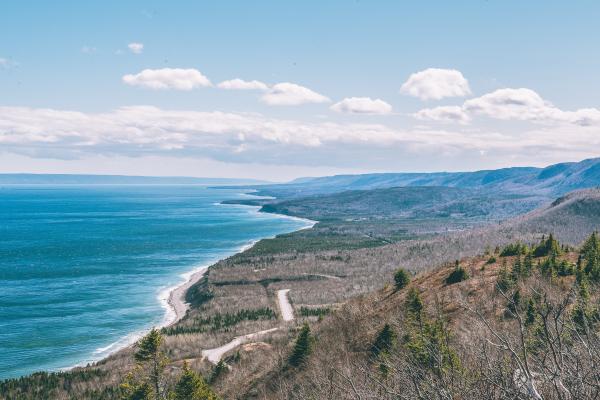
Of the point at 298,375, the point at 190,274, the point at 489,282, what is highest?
the point at 489,282

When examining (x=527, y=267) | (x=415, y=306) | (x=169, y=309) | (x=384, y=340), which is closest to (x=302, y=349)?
(x=384, y=340)

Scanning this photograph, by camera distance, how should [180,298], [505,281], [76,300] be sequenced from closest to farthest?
[505,281]
[76,300]
[180,298]

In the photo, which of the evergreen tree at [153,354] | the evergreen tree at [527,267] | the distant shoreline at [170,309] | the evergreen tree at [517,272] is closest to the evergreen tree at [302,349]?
the evergreen tree at [153,354]

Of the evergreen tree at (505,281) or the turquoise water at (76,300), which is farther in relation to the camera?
the turquoise water at (76,300)

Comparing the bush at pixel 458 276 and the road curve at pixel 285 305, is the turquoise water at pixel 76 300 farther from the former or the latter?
the bush at pixel 458 276

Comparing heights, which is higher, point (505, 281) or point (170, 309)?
point (505, 281)

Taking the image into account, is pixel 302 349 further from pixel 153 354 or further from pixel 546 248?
pixel 546 248

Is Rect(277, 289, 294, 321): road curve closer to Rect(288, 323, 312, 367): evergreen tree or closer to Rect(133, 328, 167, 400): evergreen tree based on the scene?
Rect(288, 323, 312, 367): evergreen tree

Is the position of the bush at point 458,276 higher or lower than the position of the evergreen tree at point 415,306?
lower

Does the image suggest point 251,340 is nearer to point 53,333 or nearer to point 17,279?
point 53,333

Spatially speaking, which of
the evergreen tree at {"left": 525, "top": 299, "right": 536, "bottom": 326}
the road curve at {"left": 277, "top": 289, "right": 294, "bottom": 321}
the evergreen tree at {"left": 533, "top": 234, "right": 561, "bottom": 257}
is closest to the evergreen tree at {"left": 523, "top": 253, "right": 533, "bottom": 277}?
the evergreen tree at {"left": 533, "top": 234, "right": 561, "bottom": 257}

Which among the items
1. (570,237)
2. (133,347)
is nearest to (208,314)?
(133,347)
